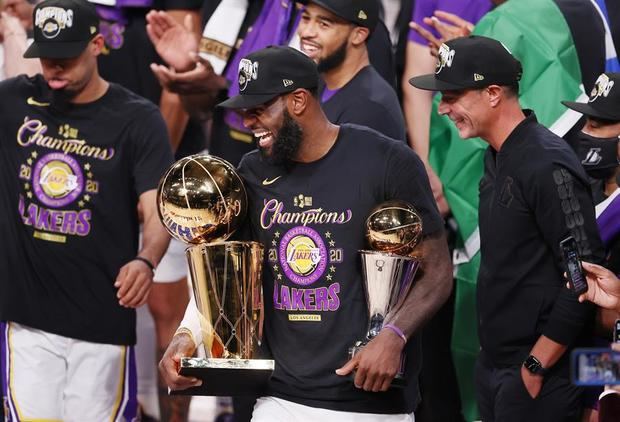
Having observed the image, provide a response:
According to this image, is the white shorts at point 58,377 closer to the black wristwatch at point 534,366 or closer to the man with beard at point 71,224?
the man with beard at point 71,224

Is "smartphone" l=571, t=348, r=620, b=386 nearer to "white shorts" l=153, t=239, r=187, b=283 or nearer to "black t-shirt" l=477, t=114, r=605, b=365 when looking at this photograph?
"black t-shirt" l=477, t=114, r=605, b=365

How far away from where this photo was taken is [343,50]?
5.47m

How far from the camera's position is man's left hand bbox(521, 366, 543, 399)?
4336mm

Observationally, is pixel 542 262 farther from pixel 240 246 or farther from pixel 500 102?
pixel 240 246

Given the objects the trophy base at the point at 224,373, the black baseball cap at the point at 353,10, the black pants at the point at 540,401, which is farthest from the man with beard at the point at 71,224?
the black pants at the point at 540,401

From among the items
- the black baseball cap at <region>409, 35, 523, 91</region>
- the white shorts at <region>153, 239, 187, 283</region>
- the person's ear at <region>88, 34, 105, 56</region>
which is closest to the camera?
the black baseball cap at <region>409, 35, 523, 91</region>

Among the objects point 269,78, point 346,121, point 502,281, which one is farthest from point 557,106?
point 269,78

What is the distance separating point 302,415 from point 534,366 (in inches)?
31.4

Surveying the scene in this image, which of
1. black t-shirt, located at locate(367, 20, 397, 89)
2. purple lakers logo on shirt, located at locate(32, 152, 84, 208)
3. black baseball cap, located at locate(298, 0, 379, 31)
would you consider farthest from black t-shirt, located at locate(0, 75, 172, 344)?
black t-shirt, located at locate(367, 20, 397, 89)

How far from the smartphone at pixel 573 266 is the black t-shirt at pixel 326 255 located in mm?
429

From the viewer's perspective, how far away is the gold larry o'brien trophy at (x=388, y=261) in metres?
4.06

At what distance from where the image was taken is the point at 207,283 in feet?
13.5

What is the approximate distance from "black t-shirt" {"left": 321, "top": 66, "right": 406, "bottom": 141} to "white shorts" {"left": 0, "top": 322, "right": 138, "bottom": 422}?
146 cm

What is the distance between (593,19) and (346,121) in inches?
48.7
